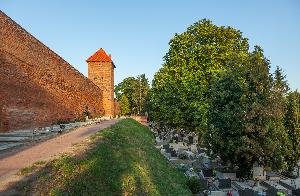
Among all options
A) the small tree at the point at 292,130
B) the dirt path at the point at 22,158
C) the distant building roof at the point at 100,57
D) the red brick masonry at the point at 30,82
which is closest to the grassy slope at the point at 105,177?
the dirt path at the point at 22,158

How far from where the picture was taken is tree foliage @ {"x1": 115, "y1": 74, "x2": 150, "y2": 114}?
94000mm

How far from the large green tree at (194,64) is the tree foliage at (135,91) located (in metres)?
58.9

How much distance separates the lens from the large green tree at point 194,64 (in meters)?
27.2

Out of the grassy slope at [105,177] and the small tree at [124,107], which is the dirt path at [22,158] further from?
the small tree at [124,107]

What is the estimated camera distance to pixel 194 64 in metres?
28.7

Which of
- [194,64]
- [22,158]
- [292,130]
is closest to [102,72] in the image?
[194,64]

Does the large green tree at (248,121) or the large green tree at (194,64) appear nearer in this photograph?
the large green tree at (248,121)

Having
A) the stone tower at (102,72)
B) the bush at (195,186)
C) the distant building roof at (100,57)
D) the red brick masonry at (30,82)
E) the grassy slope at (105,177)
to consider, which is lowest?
the bush at (195,186)

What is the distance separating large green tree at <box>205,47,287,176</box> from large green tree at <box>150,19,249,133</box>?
958cm

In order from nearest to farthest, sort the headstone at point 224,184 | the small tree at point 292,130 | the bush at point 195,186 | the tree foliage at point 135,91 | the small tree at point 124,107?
the bush at point 195,186 → the headstone at point 224,184 → the small tree at point 292,130 → the small tree at point 124,107 → the tree foliage at point 135,91

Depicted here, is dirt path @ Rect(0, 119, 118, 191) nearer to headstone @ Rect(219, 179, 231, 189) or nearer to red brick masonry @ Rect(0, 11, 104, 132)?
headstone @ Rect(219, 179, 231, 189)

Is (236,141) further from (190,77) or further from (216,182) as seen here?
(190,77)

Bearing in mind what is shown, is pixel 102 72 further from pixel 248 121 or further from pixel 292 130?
pixel 248 121

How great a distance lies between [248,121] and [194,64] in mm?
14181
